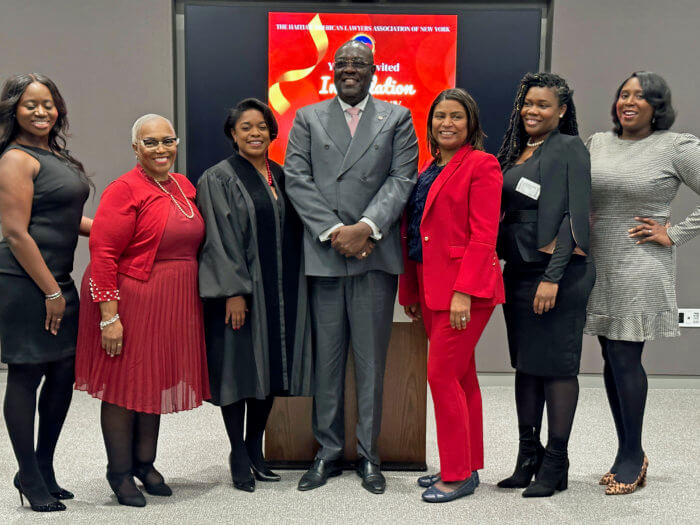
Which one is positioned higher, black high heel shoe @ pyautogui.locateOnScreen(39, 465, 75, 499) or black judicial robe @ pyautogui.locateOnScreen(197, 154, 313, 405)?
black judicial robe @ pyautogui.locateOnScreen(197, 154, 313, 405)

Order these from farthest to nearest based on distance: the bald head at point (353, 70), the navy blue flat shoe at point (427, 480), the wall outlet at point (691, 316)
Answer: the wall outlet at point (691, 316), the navy blue flat shoe at point (427, 480), the bald head at point (353, 70)

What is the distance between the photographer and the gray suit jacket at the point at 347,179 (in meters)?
2.79

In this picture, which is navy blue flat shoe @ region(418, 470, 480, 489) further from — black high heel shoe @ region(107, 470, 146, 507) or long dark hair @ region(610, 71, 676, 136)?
long dark hair @ region(610, 71, 676, 136)

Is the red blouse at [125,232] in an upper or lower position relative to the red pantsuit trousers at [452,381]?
upper

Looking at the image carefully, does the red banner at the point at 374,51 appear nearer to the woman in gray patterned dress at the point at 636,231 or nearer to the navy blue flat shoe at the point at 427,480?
the woman in gray patterned dress at the point at 636,231

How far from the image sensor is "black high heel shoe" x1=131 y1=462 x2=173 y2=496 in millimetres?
2838

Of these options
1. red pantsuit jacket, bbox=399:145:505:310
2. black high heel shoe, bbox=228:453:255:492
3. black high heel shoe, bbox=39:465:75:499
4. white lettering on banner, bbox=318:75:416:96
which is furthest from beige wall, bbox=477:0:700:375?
black high heel shoe, bbox=39:465:75:499

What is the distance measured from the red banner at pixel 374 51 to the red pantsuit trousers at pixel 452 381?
2.14 metres

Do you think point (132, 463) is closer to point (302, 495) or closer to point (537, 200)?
point (302, 495)

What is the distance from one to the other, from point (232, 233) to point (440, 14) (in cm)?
248

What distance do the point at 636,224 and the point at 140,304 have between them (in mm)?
1982

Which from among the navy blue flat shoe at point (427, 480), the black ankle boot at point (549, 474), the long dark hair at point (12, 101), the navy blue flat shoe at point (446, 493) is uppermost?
the long dark hair at point (12, 101)

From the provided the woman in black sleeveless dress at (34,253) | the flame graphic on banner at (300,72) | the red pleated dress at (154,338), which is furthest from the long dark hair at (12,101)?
the flame graphic on banner at (300,72)

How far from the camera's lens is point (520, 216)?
8.93ft
